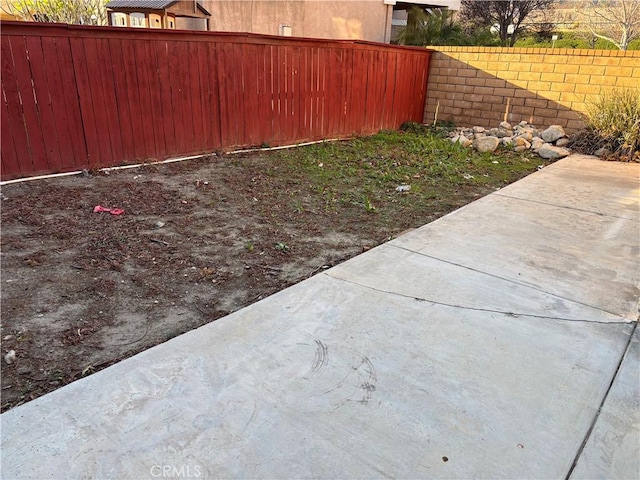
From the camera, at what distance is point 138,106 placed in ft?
19.7

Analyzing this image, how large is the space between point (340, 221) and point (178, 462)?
3.18m

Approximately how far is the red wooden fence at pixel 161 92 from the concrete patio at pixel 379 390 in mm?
3927

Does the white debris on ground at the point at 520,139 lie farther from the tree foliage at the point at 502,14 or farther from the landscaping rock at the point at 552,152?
the tree foliage at the point at 502,14

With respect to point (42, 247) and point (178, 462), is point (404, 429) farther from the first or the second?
point (42, 247)

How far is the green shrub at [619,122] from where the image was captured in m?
7.88

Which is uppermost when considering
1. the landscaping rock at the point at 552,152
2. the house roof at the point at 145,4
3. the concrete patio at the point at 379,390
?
the house roof at the point at 145,4

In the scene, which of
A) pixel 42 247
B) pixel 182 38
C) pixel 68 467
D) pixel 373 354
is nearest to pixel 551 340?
pixel 373 354

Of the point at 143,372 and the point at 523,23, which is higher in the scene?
the point at 523,23

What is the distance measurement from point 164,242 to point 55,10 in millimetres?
12296

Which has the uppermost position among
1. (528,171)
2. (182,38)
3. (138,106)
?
(182,38)

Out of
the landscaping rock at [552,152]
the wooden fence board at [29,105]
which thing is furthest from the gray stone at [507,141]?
the wooden fence board at [29,105]

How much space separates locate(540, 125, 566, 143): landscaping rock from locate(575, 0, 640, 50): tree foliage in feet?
53.9

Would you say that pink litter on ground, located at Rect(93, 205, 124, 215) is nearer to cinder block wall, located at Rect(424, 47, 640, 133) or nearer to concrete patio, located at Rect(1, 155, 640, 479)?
concrete patio, located at Rect(1, 155, 640, 479)

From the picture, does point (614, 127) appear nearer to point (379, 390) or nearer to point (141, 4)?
point (379, 390)
